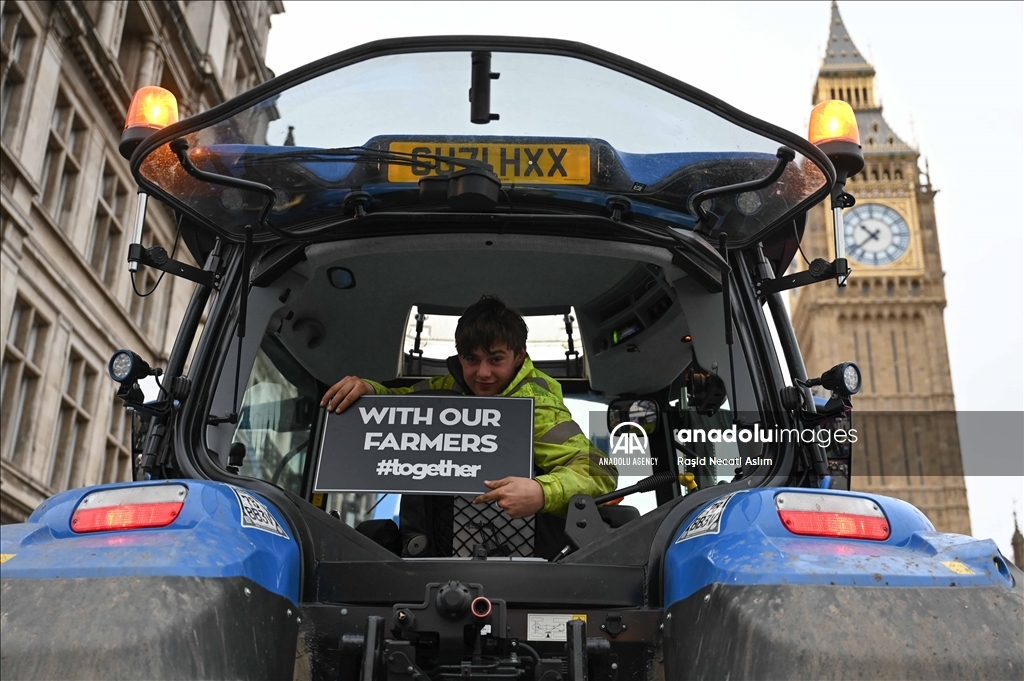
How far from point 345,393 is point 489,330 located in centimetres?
54

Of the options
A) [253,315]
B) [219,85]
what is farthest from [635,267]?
[219,85]

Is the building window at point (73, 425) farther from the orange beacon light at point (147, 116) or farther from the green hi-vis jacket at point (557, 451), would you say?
the green hi-vis jacket at point (557, 451)

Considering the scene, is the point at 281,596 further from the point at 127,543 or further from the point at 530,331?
the point at 530,331

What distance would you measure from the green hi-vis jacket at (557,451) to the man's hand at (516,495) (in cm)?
6

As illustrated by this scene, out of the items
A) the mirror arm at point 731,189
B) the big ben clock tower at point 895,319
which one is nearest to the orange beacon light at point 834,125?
the mirror arm at point 731,189

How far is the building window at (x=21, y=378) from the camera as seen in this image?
18750mm

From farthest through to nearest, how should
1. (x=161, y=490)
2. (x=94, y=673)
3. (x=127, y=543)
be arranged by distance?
1. (x=161, y=490)
2. (x=127, y=543)
3. (x=94, y=673)

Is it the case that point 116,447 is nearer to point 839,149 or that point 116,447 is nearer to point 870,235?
point 839,149

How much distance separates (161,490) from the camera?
2.16m

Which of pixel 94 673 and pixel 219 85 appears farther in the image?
pixel 219 85

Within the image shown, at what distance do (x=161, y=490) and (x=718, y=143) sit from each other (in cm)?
163

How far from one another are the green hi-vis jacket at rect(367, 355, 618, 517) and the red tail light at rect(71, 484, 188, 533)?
886 mm

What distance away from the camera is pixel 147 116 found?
294 centimetres

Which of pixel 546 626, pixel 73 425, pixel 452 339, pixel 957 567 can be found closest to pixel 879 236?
pixel 73 425
